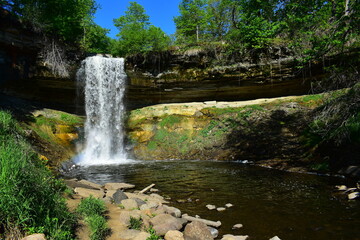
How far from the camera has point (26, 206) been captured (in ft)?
9.18

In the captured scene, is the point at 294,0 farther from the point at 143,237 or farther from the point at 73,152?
the point at 73,152

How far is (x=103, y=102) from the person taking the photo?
1767 centimetres

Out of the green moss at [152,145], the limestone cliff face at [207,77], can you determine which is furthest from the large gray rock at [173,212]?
the limestone cliff face at [207,77]

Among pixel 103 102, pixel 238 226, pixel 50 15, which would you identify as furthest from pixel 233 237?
pixel 50 15

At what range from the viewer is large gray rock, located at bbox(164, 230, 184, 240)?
3.83 m

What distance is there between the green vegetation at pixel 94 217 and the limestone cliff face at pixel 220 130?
9.69 meters

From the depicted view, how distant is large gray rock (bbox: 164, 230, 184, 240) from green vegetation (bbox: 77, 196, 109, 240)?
102 cm

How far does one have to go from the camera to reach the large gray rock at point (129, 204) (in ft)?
16.5

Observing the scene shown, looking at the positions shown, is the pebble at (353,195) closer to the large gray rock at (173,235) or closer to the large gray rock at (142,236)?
the large gray rock at (173,235)

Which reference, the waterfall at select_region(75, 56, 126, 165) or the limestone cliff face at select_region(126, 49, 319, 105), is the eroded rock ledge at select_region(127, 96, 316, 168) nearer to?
the limestone cliff face at select_region(126, 49, 319, 105)

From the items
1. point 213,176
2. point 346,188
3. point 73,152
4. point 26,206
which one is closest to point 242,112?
point 213,176

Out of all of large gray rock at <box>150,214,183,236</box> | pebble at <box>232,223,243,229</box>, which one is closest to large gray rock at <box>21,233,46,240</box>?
large gray rock at <box>150,214,183,236</box>

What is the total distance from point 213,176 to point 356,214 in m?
4.89

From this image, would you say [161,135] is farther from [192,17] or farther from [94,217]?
[192,17]
